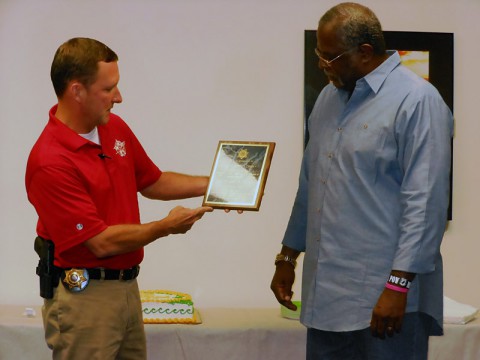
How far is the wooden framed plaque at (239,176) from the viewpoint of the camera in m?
2.81

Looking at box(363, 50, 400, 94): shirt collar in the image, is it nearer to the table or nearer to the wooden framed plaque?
the wooden framed plaque

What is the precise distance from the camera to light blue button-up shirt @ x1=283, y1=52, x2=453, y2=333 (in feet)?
7.68

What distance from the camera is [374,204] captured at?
7.98 ft

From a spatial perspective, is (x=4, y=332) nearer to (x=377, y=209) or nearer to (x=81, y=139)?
(x=81, y=139)

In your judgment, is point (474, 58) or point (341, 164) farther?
point (474, 58)

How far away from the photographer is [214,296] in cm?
419

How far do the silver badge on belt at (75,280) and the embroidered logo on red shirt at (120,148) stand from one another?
1.50 feet

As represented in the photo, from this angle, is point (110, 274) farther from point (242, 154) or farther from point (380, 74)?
point (380, 74)

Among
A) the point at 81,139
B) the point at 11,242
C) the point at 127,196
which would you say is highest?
the point at 81,139

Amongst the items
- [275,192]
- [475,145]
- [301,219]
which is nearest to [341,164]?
[301,219]

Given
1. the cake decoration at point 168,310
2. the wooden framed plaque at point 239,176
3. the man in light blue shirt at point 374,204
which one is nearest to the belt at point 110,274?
the wooden framed plaque at point 239,176

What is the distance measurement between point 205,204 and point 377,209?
669 mm

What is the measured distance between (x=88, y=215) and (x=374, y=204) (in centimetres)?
96

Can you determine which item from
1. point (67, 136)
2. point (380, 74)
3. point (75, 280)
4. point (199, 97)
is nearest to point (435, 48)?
point (199, 97)
